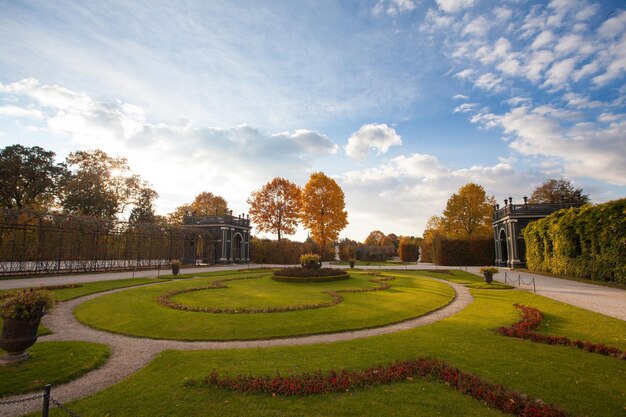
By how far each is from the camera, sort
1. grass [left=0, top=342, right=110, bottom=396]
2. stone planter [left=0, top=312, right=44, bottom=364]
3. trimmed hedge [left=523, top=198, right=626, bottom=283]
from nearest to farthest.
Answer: grass [left=0, top=342, right=110, bottom=396] → stone planter [left=0, top=312, right=44, bottom=364] → trimmed hedge [left=523, top=198, right=626, bottom=283]

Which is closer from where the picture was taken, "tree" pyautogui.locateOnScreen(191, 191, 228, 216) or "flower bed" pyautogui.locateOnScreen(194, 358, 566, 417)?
"flower bed" pyautogui.locateOnScreen(194, 358, 566, 417)

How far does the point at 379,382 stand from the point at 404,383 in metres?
0.51

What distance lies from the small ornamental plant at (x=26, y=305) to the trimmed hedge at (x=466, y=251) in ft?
155

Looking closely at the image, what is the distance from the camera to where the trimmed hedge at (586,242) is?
20.6 m

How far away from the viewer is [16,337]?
7840 millimetres

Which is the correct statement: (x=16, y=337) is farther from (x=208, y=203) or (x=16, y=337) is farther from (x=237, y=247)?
(x=208, y=203)

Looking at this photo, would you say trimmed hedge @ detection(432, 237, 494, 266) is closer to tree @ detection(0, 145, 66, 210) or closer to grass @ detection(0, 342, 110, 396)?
grass @ detection(0, 342, 110, 396)

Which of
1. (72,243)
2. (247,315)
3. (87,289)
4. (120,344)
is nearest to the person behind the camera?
(120,344)

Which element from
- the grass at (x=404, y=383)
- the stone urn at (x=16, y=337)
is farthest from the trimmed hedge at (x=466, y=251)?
the stone urn at (x=16, y=337)

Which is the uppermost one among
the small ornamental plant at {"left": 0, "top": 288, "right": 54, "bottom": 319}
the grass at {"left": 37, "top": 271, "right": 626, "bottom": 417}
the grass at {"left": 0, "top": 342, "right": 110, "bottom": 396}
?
the small ornamental plant at {"left": 0, "top": 288, "right": 54, "bottom": 319}

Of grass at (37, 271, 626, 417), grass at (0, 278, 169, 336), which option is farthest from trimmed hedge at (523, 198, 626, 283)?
grass at (0, 278, 169, 336)

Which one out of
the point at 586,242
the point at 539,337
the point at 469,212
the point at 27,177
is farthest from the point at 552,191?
the point at 27,177

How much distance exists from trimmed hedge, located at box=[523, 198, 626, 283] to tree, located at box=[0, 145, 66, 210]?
59665mm

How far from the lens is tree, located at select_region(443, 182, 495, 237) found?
5512 cm
